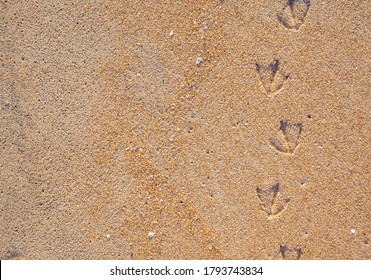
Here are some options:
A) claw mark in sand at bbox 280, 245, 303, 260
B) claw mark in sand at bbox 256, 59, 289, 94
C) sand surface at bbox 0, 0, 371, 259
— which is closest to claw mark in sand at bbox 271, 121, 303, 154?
sand surface at bbox 0, 0, 371, 259

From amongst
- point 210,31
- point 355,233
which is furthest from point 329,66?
point 355,233

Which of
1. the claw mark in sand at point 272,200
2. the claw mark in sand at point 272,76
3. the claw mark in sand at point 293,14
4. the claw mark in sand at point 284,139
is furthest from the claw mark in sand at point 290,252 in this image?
the claw mark in sand at point 293,14

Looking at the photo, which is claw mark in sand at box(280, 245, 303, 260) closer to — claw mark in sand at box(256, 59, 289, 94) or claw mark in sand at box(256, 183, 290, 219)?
claw mark in sand at box(256, 183, 290, 219)

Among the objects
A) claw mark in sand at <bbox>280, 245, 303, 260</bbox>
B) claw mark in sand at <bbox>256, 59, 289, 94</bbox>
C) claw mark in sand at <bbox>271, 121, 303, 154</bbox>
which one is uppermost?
claw mark in sand at <bbox>256, 59, 289, 94</bbox>

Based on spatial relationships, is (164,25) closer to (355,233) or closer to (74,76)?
(74,76)

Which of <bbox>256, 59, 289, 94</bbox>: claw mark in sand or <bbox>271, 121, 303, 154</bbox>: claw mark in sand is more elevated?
<bbox>256, 59, 289, 94</bbox>: claw mark in sand

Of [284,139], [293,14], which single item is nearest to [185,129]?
[284,139]
